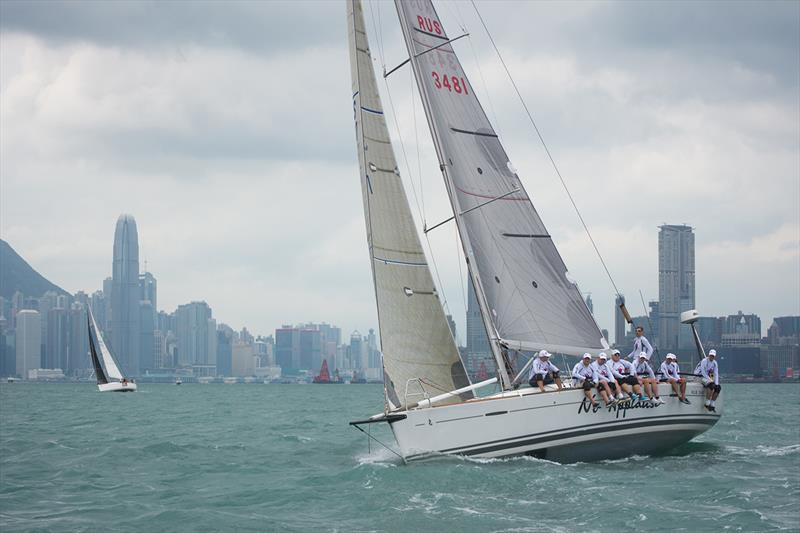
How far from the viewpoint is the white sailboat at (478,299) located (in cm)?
1842

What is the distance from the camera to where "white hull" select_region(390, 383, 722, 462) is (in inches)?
720

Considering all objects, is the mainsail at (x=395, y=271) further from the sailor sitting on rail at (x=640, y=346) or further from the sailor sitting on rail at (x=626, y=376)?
the sailor sitting on rail at (x=640, y=346)

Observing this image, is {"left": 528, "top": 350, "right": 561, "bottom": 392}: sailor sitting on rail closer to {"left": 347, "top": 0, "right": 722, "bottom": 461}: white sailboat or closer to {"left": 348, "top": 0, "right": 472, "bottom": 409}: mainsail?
{"left": 347, "top": 0, "right": 722, "bottom": 461}: white sailboat

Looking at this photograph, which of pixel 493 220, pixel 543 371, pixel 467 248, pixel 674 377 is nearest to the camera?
pixel 543 371

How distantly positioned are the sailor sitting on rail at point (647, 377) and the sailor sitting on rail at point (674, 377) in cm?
25

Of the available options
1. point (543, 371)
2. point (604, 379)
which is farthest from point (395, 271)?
point (604, 379)

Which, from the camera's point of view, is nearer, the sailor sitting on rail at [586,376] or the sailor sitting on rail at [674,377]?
the sailor sitting on rail at [586,376]

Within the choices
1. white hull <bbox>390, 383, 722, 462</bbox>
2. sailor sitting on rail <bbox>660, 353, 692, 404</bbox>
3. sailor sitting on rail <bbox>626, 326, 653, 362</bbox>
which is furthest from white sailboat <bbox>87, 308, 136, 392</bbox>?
white hull <bbox>390, 383, 722, 462</bbox>

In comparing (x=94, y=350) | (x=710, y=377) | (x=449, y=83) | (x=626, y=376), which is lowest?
(x=710, y=377)

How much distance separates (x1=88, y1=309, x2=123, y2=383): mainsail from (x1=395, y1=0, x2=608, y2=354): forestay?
65964mm

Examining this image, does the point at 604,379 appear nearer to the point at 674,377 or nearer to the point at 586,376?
the point at 586,376

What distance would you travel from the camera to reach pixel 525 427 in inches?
728

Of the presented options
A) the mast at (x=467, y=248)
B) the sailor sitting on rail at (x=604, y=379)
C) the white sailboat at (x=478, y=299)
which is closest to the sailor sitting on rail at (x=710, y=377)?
the white sailboat at (x=478, y=299)

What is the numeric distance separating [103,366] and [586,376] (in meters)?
75.5
